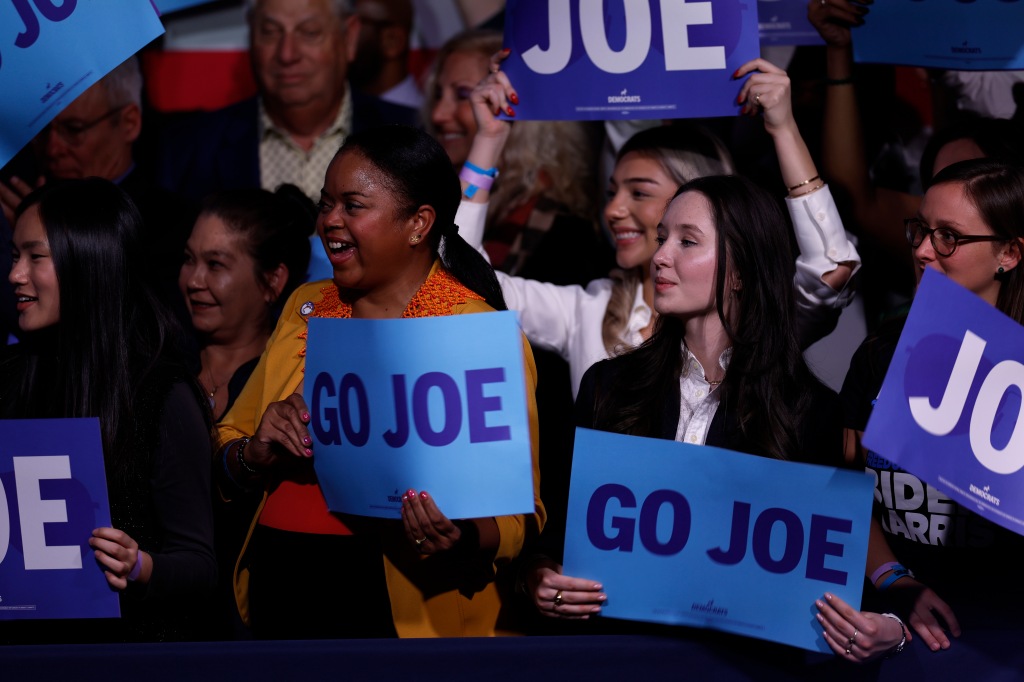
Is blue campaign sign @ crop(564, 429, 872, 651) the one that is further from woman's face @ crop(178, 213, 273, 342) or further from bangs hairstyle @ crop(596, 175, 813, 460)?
woman's face @ crop(178, 213, 273, 342)

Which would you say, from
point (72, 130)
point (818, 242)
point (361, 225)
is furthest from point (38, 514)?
point (72, 130)

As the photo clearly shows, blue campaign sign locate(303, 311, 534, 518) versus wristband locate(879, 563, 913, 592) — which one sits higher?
blue campaign sign locate(303, 311, 534, 518)

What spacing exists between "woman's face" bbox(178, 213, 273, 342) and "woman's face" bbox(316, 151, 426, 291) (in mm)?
721

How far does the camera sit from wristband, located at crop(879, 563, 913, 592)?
2268 millimetres

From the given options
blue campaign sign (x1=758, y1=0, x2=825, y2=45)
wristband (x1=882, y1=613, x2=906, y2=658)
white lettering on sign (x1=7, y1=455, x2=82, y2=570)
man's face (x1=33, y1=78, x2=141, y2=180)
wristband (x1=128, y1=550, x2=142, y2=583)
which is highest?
blue campaign sign (x1=758, y1=0, x2=825, y2=45)

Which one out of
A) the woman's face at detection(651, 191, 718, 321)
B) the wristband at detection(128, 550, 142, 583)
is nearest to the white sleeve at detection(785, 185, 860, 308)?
the woman's face at detection(651, 191, 718, 321)

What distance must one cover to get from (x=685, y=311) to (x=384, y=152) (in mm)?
697

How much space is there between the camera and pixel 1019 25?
3002 millimetres

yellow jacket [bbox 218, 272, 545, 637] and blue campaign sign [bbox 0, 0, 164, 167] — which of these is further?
blue campaign sign [bbox 0, 0, 164, 167]

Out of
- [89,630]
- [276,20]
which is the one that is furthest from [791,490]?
[276,20]

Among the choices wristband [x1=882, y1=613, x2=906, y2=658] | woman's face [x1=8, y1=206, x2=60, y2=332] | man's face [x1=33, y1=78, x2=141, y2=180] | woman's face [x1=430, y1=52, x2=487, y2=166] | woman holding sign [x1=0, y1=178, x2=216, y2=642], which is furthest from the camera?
woman's face [x1=430, y1=52, x2=487, y2=166]

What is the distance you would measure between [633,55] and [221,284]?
3.89ft

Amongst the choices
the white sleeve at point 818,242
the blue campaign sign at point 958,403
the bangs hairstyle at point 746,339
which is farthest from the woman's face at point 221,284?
the blue campaign sign at point 958,403

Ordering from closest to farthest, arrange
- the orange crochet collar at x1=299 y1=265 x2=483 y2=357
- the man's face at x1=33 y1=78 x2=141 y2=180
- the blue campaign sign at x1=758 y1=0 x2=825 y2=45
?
the orange crochet collar at x1=299 y1=265 x2=483 y2=357
the blue campaign sign at x1=758 y1=0 x2=825 y2=45
the man's face at x1=33 y1=78 x2=141 y2=180
